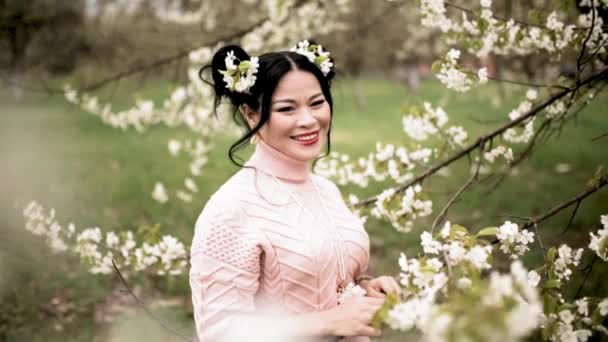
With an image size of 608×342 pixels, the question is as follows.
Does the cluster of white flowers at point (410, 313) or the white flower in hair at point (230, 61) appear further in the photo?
the white flower in hair at point (230, 61)

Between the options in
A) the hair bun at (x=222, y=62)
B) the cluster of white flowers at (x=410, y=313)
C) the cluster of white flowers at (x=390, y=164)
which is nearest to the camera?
the cluster of white flowers at (x=410, y=313)

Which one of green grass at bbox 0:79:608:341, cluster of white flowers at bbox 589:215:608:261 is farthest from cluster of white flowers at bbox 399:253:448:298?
green grass at bbox 0:79:608:341

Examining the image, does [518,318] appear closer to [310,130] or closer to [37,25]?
[310,130]

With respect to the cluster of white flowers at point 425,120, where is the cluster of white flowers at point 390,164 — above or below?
below

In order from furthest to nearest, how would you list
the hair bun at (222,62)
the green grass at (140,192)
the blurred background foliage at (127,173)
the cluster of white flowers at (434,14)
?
the green grass at (140,192) → the blurred background foliage at (127,173) → the cluster of white flowers at (434,14) → the hair bun at (222,62)

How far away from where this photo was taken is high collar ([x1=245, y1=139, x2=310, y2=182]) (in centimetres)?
→ 191

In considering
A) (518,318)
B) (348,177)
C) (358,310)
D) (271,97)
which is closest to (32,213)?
(348,177)

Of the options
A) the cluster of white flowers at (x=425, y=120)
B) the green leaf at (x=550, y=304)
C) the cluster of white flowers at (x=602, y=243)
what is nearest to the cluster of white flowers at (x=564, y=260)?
the cluster of white flowers at (x=602, y=243)

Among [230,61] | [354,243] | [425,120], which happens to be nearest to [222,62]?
[230,61]

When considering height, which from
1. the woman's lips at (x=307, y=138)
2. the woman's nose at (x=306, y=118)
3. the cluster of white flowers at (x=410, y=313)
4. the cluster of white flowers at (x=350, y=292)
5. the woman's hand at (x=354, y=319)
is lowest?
the cluster of white flowers at (x=410, y=313)

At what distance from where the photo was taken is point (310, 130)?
1883mm

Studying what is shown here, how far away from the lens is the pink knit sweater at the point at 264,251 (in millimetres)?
1674

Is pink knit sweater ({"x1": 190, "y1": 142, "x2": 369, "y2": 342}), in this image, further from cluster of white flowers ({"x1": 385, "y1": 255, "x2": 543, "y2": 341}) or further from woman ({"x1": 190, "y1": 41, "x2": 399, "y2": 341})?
cluster of white flowers ({"x1": 385, "y1": 255, "x2": 543, "y2": 341})

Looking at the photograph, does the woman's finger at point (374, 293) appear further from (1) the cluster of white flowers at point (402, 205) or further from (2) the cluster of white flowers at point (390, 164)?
(2) the cluster of white flowers at point (390, 164)
